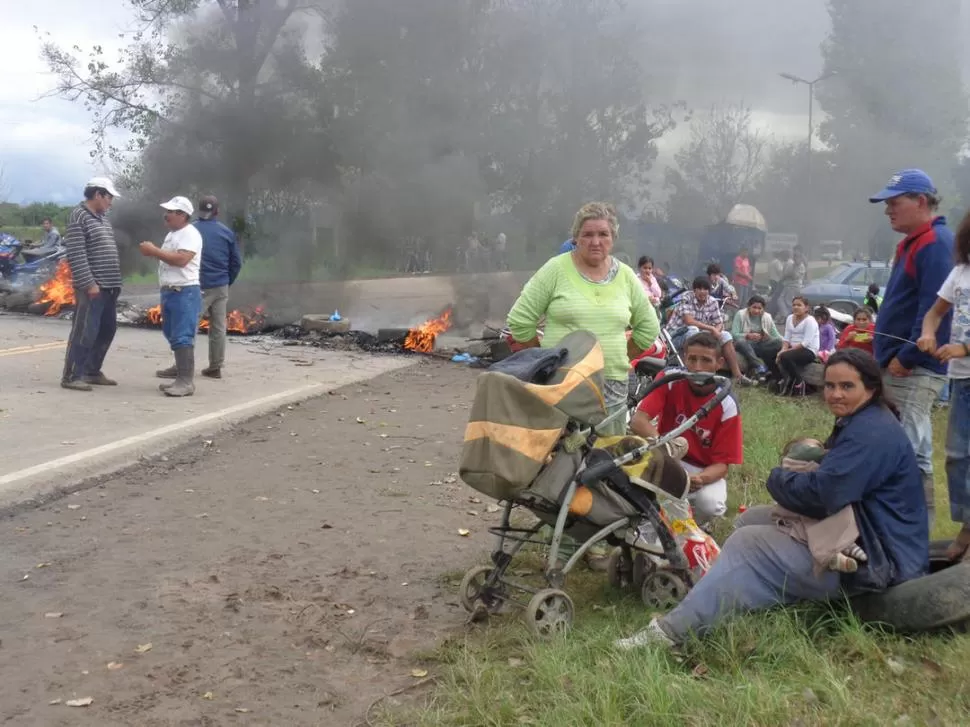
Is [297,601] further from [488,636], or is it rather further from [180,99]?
[180,99]

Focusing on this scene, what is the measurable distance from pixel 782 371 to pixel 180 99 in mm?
11978

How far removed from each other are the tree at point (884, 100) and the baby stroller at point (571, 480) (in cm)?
2128

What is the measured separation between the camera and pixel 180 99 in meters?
17.1

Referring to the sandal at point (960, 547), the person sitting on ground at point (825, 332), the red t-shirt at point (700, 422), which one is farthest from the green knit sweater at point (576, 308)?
the person sitting on ground at point (825, 332)

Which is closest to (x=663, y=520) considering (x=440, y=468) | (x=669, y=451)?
(x=669, y=451)

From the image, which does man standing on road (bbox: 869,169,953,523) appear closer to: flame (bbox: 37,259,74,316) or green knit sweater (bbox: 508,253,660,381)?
green knit sweater (bbox: 508,253,660,381)

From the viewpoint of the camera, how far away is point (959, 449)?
4.26 m

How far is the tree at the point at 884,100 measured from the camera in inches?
889

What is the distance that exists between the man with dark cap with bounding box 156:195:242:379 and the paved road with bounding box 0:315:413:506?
0.33m

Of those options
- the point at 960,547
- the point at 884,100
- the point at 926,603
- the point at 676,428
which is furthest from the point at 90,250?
the point at 884,100

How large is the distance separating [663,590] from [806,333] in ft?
26.2

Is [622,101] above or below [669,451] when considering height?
above

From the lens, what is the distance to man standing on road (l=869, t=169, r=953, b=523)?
4.54 m

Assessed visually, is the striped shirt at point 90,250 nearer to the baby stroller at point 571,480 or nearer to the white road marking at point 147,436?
the white road marking at point 147,436
